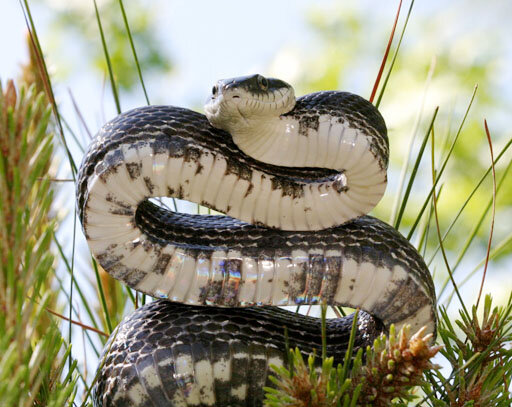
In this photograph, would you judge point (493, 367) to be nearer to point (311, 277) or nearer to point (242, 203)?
point (311, 277)

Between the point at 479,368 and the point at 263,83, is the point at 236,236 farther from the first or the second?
the point at 479,368

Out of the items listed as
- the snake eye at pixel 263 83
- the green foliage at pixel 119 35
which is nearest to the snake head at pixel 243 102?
the snake eye at pixel 263 83

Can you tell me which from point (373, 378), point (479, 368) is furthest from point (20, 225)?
point (479, 368)

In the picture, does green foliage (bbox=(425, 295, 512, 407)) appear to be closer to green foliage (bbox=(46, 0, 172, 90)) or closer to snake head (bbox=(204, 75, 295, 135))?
snake head (bbox=(204, 75, 295, 135))

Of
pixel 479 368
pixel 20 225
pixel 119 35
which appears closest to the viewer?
pixel 20 225

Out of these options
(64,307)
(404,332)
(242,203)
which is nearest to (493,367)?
(404,332)

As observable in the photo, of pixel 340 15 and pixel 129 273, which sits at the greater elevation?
pixel 340 15

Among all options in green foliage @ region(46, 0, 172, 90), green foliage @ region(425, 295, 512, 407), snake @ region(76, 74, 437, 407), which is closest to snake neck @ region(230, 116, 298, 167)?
snake @ region(76, 74, 437, 407)
